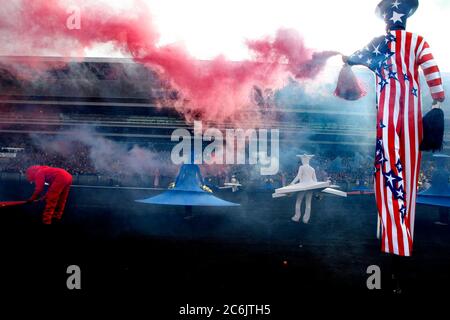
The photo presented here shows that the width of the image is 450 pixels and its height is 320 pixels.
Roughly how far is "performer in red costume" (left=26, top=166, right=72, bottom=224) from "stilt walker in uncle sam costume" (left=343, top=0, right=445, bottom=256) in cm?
681

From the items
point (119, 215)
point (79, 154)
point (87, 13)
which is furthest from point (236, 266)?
point (79, 154)

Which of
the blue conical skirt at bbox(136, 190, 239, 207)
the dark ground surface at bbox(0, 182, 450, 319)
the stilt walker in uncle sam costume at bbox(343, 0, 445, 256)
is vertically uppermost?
the stilt walker in uncle sam costume at bbox(343, 0, 445, 256)

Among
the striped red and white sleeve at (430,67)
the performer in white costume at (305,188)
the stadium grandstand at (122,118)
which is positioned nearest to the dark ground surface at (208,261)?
the performer in white costume at (305,188)

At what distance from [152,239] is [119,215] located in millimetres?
3253

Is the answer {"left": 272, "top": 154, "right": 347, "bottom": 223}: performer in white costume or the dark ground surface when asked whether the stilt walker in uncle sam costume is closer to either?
the dark ground surface

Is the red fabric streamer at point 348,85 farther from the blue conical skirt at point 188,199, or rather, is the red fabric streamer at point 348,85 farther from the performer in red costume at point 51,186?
the performer in red costume at point 51,186

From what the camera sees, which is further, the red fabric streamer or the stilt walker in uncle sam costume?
the red fabric streamer

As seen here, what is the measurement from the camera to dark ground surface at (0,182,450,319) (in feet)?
11.7

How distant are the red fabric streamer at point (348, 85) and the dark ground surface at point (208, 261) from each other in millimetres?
2473

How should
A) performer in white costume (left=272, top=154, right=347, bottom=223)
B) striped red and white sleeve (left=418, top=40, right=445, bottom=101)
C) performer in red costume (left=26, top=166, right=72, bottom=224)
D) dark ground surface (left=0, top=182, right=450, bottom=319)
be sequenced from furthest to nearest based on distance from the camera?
performer in white costume (left=272, top=154, right=347, bottom=223)
performer in red costume (left=26, top=166, right=72, bottom=224)
striped red and white sleeve (left=418, top=40, right=445, bottom=101)
dark ground surface (left=0, top=182, right=450, bottom=319)

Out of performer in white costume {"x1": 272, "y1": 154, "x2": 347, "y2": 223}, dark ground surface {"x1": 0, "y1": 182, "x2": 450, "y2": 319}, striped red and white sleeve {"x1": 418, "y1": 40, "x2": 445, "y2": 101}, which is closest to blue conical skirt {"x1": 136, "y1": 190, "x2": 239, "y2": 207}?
dark ground surface {"x1": 0, "y1": 182, "x2": 450, "y2": 319}

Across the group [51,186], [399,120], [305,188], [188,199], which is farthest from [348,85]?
[51,186]

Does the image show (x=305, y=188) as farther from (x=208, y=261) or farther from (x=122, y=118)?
(x=122, y=118)

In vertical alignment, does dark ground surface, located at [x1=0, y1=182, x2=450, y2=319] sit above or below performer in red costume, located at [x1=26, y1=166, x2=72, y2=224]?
below
